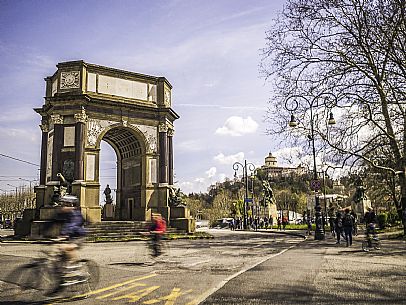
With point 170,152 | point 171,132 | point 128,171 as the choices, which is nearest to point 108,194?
point 128,171

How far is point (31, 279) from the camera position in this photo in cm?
754

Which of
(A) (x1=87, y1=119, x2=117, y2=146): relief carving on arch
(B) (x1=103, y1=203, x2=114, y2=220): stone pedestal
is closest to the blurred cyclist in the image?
(A) (x1=87, y1=119, x2=117, y2=146): relief carving on arch

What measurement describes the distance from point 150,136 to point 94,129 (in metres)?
4.49

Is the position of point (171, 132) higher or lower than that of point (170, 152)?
higher

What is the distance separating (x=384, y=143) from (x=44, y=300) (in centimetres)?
2053

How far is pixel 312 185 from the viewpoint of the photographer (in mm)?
25125

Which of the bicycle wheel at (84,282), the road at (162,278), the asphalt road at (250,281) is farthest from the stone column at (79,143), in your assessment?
the bicycle wheel at (84,282)

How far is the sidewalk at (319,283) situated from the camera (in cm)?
740

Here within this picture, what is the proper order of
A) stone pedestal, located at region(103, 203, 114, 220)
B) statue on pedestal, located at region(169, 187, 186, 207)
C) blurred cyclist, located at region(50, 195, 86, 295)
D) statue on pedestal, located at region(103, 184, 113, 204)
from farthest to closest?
statue on pedestal, located at region(103, 184, 113, 204) → stone pedestal, located at region(103, 203, 114, 220) → statue on pedestal, located at region(169, 187, 186, 207) → blurred cyclist, located at region(50, 195, 86, 295)

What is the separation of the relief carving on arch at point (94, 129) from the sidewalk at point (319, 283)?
21.6 m

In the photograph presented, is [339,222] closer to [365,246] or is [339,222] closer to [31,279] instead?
[365,246]

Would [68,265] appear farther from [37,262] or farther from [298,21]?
[298,21]

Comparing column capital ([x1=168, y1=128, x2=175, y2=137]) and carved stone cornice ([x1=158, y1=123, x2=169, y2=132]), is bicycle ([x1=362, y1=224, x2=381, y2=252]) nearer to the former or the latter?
carved stone cornice ([x1=158, y1=123, x2=169, y2=132])

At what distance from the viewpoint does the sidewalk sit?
7.40 m
